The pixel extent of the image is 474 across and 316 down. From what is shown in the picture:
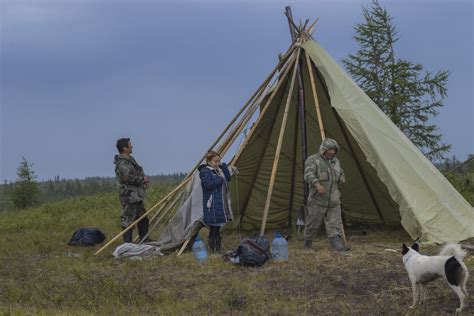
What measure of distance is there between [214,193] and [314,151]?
2.65 metres

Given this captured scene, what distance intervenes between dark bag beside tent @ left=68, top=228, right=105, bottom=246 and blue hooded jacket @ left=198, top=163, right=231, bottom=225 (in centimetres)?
293

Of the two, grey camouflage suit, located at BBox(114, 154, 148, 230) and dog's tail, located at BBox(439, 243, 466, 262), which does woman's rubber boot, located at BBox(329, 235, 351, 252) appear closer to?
grey camouflage suit, located at BBox(114, 154, 148, 230)

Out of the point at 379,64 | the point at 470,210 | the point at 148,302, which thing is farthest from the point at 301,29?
the point at 379,64

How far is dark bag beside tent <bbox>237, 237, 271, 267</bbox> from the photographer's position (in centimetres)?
740

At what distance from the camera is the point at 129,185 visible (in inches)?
354

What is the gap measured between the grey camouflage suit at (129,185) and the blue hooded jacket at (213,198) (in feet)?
3.83

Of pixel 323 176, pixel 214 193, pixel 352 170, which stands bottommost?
pixel 214 193

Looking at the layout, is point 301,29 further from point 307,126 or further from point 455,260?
point 455,260

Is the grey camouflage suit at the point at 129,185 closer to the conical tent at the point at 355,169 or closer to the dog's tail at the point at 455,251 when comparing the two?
the conical tent at the point at 355,169

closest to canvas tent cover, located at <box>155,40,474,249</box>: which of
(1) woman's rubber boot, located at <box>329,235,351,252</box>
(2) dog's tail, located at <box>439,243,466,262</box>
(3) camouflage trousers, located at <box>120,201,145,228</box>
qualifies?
(3) camouflage trousers, located at <box>120,201,145,228</box>

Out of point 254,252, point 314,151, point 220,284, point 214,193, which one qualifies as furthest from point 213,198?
point 314,151

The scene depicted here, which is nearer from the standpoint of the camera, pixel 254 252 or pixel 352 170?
pixel 254 252

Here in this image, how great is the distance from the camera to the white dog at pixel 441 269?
4.88m

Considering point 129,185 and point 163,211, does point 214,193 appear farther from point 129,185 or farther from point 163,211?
point 163,211
